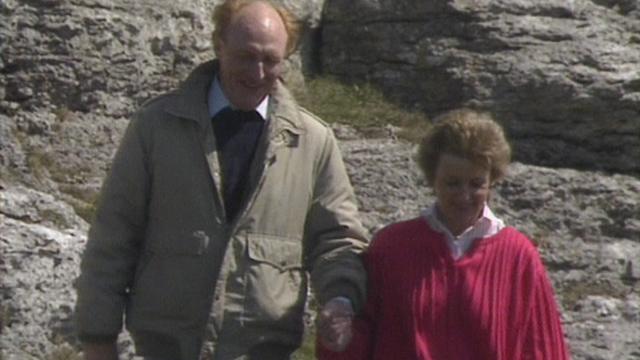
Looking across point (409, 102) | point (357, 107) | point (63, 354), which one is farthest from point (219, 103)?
point (409, 102)

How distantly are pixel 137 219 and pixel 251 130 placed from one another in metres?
0.45

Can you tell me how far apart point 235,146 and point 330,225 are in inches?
15.5

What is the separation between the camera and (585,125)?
998 cm

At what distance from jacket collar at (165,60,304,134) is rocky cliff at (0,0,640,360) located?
8.35 ft

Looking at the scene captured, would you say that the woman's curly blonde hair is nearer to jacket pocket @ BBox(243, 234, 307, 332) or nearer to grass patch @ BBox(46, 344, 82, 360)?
jacket pocket @ BBox(243, 234, 307, 332)

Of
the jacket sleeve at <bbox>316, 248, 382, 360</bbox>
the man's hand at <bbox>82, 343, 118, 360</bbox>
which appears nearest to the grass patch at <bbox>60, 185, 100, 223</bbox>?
the man's hand at <bbox>82, 343, 118, 360</bbox>

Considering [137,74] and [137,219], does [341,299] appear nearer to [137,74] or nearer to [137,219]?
[137,219]

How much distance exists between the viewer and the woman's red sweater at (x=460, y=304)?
5.45m

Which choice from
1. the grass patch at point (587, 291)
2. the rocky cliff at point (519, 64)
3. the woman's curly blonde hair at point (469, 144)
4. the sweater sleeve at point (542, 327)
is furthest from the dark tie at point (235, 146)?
the rocky cliff at point (519, 64)

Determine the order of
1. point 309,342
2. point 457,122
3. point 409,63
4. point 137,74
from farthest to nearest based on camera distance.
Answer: point 409,63, point 137,74, point 309,342, point 457,122

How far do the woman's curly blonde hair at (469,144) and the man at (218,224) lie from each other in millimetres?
406

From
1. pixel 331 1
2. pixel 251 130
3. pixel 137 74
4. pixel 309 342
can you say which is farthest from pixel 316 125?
pixel 331 1

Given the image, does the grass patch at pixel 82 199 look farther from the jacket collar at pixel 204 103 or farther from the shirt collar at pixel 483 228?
the shirt collar at pixel 483 228

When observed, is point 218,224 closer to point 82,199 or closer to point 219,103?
point 219,103
